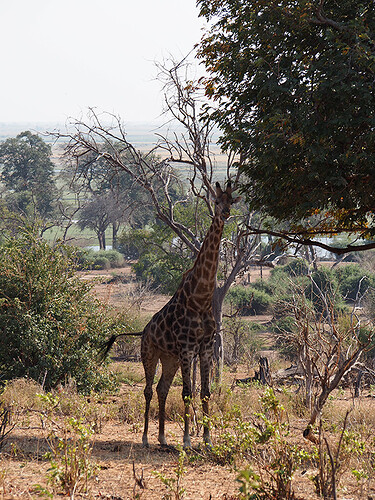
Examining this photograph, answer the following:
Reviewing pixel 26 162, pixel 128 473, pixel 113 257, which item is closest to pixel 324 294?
pixel 128 473

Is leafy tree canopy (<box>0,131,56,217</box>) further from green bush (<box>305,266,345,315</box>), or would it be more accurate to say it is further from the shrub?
green bush (<box>305,266,345,315</box>)

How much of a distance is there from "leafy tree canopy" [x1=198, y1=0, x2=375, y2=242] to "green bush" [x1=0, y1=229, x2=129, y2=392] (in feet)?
17.6

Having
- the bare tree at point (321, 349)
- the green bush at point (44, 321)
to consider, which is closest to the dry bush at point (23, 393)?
the green bush at point (44, 321)

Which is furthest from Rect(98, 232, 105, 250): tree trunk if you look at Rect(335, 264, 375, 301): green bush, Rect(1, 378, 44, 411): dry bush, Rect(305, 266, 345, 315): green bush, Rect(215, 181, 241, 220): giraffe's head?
Rect(215, 181, 241, 220): giraffe's head

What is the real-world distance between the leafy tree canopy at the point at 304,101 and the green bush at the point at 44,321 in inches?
211

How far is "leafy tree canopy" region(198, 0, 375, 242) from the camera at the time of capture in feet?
21.2

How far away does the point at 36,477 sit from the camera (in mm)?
5777

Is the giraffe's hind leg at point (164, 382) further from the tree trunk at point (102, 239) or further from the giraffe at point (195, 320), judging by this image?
the tree trunk at point (102, 239)

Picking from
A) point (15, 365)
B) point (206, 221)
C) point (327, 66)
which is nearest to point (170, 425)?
point (15, 365)

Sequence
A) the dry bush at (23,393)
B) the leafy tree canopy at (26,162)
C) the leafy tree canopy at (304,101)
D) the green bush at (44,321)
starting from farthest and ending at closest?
the leafy tree canopy at (26,162), the green bush at (44,321), the dry bush at (23,393), the leafy tree canopy at (304,101)

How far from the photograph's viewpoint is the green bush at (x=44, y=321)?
11.2 metres

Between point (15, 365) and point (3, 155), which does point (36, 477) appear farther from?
point (3, 155)

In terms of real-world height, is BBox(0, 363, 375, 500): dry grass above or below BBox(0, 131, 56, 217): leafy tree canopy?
below

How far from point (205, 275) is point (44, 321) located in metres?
5.19
